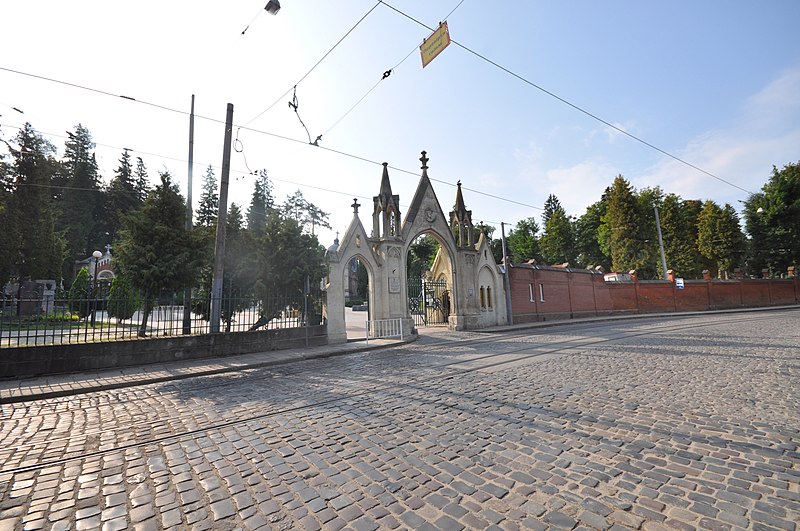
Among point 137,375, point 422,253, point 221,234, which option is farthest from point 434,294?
point 422,253

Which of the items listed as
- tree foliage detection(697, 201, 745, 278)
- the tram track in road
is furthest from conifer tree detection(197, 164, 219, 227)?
tree foliage detection(697, 201, 745, 278)

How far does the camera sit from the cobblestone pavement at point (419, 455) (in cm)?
264

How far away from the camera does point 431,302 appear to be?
79.1 ft

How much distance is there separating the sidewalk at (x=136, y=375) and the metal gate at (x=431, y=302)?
10.8 m

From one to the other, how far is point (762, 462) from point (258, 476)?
4.83 metres

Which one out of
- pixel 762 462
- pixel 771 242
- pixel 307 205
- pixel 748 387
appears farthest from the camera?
pixel 307 205

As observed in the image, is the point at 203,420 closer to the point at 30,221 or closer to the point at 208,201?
the point at 30,221

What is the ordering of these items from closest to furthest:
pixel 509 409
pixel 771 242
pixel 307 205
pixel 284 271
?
pixel 509 409, pixel 284 271, pixel 771 242, pixel 307 205

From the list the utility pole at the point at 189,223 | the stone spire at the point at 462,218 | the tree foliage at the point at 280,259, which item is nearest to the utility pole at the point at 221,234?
the utility pole at the point at 189,223

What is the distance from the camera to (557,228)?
55.9m

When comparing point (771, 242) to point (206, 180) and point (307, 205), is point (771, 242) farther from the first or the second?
point (206, 180)

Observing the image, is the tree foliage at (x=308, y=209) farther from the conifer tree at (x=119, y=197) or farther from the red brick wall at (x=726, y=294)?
the red brick wall at (x=726, y=294)

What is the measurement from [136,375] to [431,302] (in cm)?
1797

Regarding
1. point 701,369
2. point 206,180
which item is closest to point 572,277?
point 701,369
